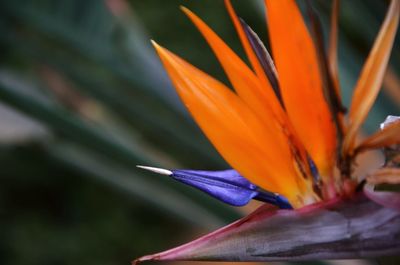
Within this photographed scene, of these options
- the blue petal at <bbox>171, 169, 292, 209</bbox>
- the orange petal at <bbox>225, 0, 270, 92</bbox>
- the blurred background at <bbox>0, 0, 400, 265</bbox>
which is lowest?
the blue petal at <bbox>171, 169, 292, 209</bbox>

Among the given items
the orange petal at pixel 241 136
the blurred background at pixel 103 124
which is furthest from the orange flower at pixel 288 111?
the blurred background at pixel 103 124

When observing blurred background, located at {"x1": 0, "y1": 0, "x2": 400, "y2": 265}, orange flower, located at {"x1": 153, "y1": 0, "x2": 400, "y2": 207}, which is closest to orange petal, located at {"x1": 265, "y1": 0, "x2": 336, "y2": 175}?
orange flower, located at {"x1": 153, "y1": 0, "x2": 400, "y2": 207}

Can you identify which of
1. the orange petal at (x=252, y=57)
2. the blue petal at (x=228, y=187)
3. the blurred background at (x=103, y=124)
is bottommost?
the blue petal at (x=228, y=187)

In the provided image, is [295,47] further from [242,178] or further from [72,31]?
[72,31]

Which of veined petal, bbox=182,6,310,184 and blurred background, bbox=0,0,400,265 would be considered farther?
blurred background, bbox=0,0,400,265

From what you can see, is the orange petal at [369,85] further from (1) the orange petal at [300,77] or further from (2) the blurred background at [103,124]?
(2) the blurred background at [103,124]

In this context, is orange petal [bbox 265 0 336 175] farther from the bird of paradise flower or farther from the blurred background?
the blurred background

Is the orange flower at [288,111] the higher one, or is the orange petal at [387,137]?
the orange flower at [288,111]
